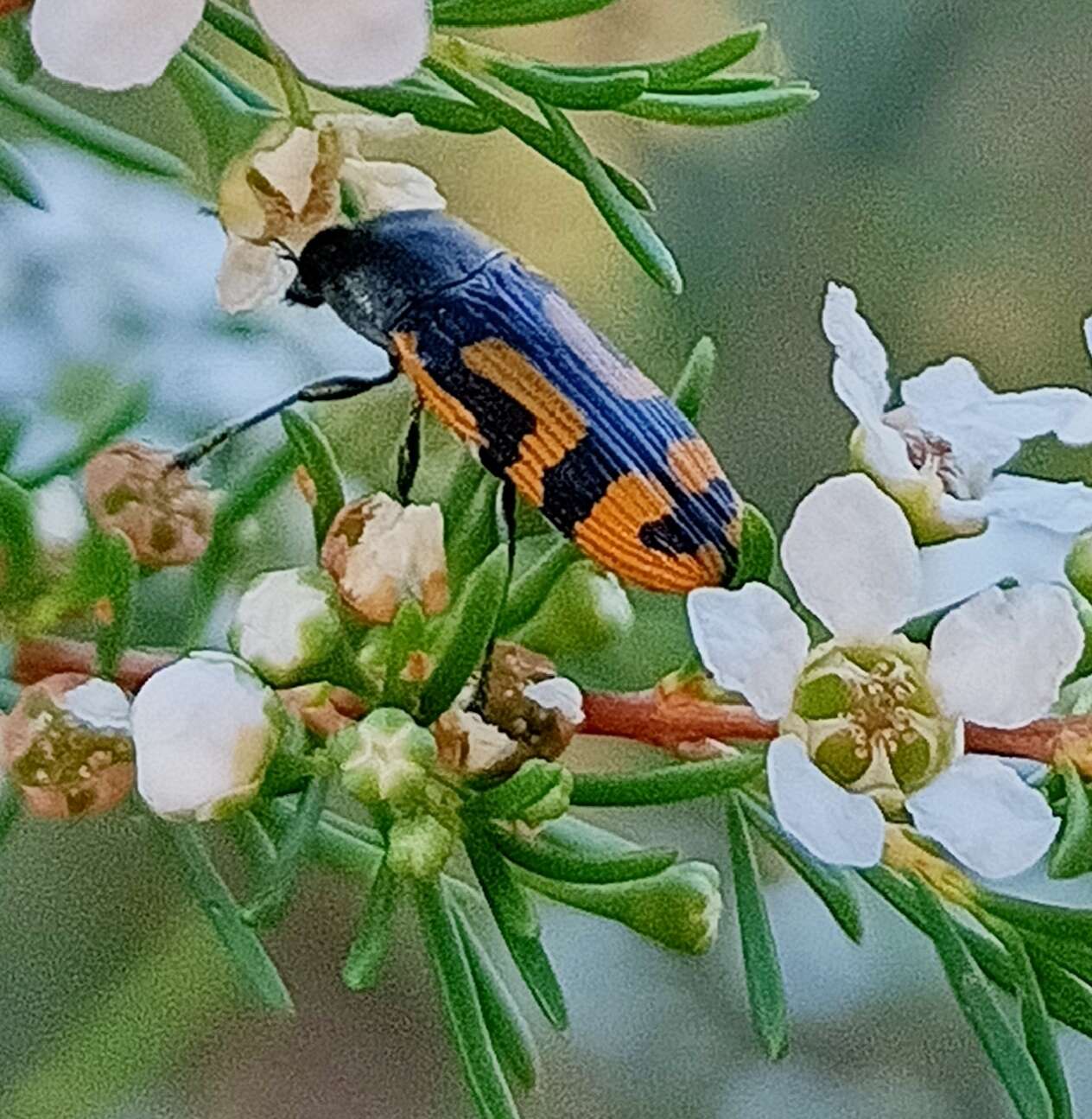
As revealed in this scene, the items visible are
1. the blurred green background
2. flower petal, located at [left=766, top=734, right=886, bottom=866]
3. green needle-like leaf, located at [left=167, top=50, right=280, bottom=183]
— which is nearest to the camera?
flower petal, located at [left=766, top=734, right=886, bottom=866]

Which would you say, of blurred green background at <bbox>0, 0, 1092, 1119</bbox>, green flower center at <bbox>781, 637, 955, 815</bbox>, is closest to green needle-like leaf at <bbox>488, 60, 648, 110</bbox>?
green flower center at <bbox>781, 637, 955, 815</bbox>

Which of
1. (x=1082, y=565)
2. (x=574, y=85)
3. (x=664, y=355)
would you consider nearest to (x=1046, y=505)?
(x=1082, y=565)

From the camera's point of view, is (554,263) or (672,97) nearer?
(672,97)

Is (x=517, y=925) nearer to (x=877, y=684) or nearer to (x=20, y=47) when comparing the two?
(x=877, y=684)

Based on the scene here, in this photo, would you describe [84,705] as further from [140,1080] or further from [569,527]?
[140,1080]

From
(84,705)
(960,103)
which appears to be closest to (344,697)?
(84,705)

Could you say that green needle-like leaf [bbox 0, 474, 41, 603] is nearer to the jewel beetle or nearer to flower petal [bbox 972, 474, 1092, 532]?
the jewel beetle
